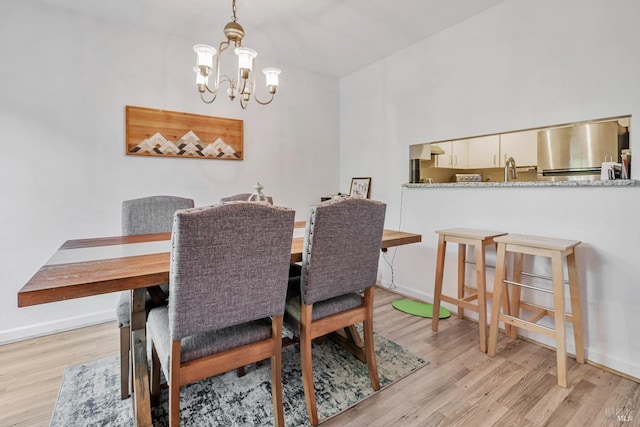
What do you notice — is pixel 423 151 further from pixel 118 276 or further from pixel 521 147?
pixel 118 276

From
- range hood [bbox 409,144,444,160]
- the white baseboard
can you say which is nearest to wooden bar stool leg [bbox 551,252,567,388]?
range hood [bbox 409,144,444,160]

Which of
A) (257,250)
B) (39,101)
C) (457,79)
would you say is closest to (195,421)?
(257,250)

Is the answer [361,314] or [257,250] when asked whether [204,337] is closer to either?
[257,250]

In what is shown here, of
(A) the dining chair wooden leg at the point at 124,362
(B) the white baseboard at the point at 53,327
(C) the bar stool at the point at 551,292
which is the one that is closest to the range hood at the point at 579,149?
(C) the bar stool at the point at 551,292

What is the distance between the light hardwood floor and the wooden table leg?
1.79 feet

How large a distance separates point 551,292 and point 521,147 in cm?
128

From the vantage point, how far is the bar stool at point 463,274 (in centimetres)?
209

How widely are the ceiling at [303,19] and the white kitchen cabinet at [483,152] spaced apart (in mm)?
1054

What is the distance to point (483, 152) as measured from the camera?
9.53 feet

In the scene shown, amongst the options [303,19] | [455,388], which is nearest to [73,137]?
[303,19]

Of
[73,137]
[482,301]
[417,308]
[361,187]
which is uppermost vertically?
[73,137]

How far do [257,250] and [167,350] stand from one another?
1.68 feet

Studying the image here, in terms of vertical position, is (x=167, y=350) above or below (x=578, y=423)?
above

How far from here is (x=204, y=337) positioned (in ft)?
3.99
